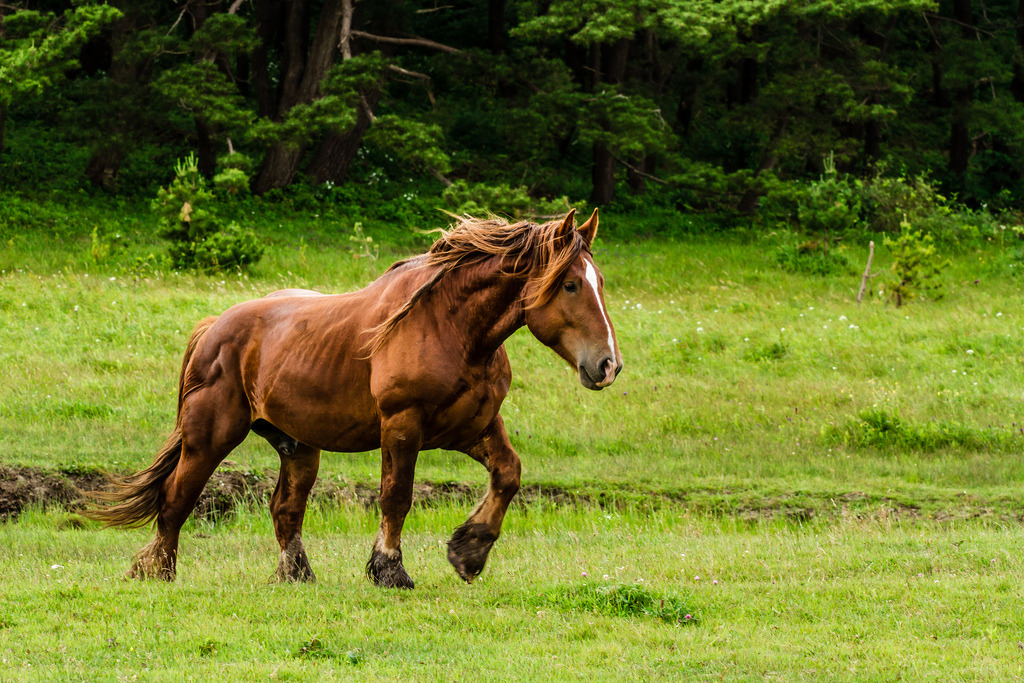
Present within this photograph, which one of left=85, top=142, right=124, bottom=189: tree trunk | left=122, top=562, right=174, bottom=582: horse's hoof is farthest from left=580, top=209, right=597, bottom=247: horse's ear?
left=85, top=142, right=124, bottom=189: tree trunk

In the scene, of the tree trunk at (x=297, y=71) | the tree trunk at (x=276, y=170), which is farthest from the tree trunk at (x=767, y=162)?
the tree trunk at (x=276, y=170)

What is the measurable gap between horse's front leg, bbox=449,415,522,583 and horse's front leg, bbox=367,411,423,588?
332 millimetres

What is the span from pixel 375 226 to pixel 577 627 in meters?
18.1

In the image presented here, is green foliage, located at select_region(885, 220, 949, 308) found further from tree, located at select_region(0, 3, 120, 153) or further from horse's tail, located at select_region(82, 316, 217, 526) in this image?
tree, located at select_region(0, 3, 120, 153)

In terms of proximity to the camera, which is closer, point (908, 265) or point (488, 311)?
point (488, 311)

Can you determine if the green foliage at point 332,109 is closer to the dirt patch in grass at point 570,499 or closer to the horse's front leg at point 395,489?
the dirt patch in grass at point 570,499

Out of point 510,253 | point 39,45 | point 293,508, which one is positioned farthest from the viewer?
point 39,45

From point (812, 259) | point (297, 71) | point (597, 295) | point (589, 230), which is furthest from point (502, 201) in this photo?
point (597, 295)

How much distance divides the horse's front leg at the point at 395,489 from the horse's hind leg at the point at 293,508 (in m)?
0.74

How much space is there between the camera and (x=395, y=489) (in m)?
5.99

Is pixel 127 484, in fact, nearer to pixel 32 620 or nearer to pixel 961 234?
pixel 32 620

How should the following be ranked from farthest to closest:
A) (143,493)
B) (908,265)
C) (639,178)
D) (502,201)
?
(639,178)
(502,201)
(908,265)
(143,493)

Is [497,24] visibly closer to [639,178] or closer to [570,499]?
[639,178]

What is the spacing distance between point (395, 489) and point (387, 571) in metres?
0.50
